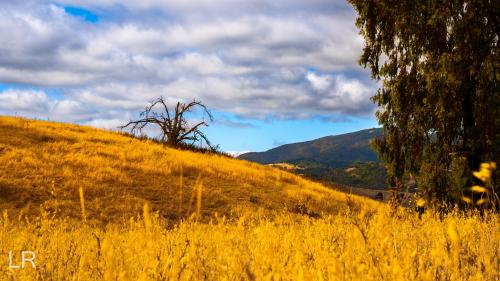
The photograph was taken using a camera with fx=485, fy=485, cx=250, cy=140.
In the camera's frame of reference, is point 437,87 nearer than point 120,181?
Yes

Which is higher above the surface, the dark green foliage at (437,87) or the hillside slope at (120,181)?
the dark green foliage at (437,87)

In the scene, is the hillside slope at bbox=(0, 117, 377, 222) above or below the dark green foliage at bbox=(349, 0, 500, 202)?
below

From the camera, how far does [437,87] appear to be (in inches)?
656

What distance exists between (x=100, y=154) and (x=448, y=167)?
1577 cm

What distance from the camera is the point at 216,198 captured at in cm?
1958

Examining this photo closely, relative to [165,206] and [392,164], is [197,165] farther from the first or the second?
[392,164]

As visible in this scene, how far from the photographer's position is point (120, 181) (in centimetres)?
1969

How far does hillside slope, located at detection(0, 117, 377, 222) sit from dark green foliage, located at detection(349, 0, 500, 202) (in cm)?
376

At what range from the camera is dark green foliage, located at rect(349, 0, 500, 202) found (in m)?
16.3

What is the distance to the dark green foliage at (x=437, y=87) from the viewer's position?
16.3 metres

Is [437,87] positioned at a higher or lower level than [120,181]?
higher

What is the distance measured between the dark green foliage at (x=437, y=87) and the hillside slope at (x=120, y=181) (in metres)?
3.76

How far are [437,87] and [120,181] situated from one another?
12.6 m

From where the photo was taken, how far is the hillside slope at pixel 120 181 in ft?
54.6
